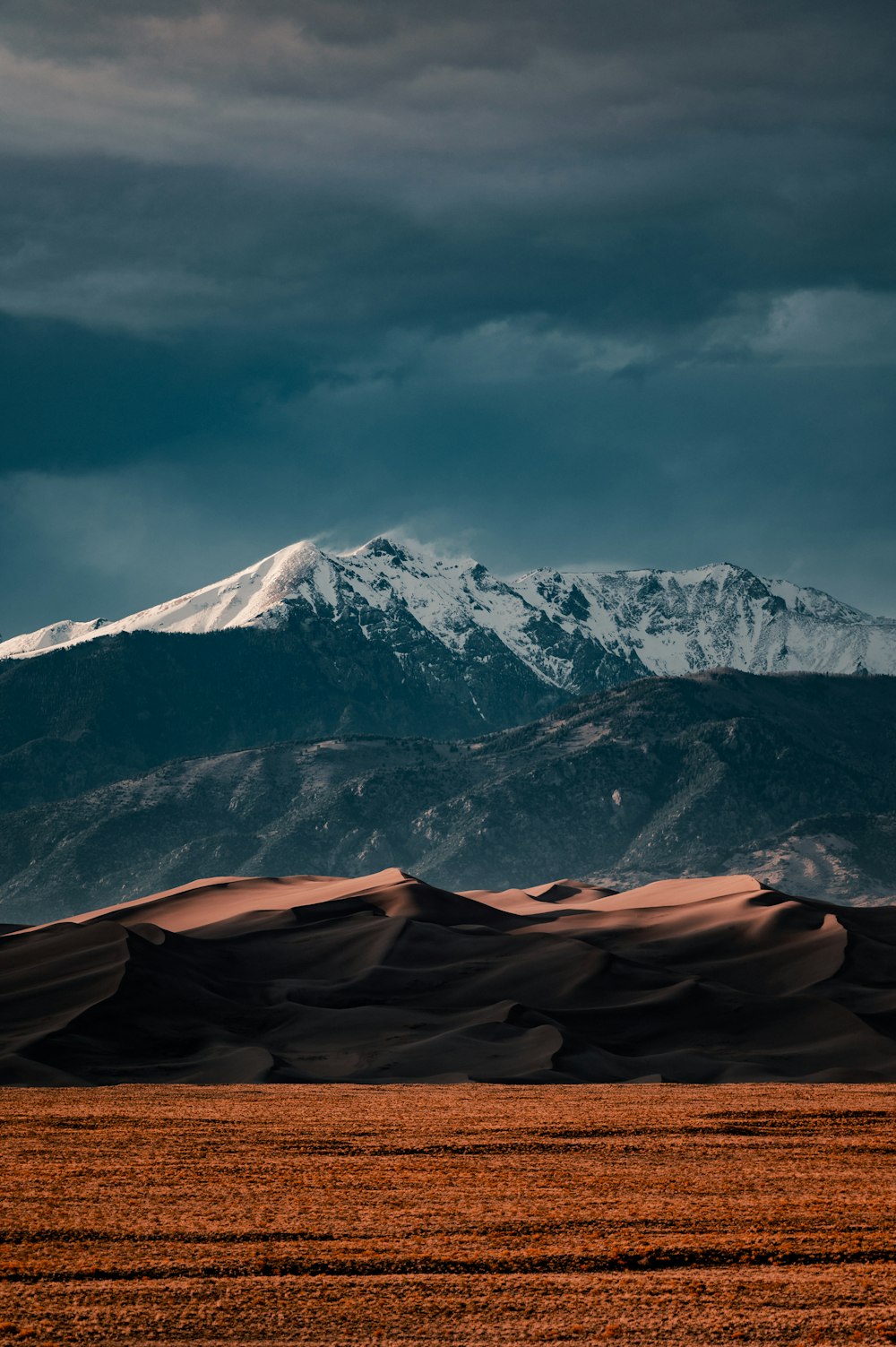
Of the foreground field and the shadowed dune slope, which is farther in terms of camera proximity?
the shadowed dune slope

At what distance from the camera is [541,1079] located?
69.6 meters

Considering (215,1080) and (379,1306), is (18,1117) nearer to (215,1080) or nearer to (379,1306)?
(215,1080)

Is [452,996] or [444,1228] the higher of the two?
[444,1228]

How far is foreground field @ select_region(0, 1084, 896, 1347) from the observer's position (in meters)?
21.5

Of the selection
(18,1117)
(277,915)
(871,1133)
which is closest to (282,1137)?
(18,1117)

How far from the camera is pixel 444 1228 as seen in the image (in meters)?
27.8

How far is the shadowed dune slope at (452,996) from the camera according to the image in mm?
74250

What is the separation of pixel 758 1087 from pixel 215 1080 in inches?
931

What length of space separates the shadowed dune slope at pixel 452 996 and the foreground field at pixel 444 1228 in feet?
87.0

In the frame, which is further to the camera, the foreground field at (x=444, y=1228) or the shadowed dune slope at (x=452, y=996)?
the shadowed dune slope at (x=452, y=996)

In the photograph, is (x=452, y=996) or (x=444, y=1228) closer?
A: (x=444, y=1228)

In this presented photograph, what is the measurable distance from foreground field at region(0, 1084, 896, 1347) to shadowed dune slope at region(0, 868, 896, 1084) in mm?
26529

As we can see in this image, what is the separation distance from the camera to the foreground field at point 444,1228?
21500 millimetres

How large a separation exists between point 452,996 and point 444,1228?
226ft
